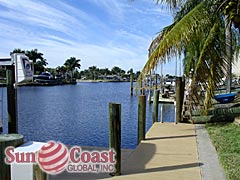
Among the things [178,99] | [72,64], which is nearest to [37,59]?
[72,64]

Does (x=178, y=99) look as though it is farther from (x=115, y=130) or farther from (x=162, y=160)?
(x=115, y=130)

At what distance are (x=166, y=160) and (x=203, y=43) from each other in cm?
510

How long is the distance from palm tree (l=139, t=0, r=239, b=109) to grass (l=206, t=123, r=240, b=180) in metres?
1.06

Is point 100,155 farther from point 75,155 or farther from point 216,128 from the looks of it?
point 216,128

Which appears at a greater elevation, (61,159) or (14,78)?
(14,78)

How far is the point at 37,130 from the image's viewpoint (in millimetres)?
17078

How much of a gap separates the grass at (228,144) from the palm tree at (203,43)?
1.06 m

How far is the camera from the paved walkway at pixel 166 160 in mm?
5898

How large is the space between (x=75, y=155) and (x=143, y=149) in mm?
1918

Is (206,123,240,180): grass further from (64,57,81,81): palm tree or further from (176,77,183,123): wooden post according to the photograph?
(64,57,81,81): palm tree

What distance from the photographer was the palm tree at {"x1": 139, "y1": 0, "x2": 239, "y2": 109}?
8.68 meters

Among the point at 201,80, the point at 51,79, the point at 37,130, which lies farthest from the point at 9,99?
the point at 51,79

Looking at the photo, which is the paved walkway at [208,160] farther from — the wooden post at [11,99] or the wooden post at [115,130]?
the wooden post at [11,99]

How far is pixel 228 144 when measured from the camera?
313 inches
